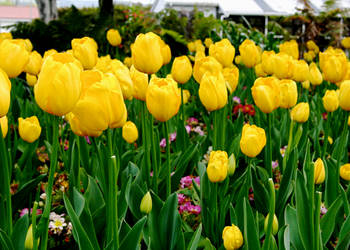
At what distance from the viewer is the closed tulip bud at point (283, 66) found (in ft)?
6.97

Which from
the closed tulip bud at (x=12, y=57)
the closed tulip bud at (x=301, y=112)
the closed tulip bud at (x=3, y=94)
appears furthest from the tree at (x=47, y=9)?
the closed tulip bud at (x=3, y=94)

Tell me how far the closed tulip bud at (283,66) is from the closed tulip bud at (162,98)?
0.96 m

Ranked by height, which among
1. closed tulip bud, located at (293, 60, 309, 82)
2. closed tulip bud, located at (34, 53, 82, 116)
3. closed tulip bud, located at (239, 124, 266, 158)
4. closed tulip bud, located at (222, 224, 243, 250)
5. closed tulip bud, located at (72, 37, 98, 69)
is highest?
closed tulip bud, located at (34, 53, 82, 116)

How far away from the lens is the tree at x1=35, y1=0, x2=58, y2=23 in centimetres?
977

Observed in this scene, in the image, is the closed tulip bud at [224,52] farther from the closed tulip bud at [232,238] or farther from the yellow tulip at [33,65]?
the closed tulip bud at [232,238]

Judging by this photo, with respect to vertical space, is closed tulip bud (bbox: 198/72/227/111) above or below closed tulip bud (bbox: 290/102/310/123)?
above

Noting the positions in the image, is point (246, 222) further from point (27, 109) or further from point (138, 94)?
point (27, 109)

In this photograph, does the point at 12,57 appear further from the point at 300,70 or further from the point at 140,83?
the point at 300,70

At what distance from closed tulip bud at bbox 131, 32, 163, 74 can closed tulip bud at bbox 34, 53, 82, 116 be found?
632 millimetres

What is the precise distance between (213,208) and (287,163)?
1.18ft

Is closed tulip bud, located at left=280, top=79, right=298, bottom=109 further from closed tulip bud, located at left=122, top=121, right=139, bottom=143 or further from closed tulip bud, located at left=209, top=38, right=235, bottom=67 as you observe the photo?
closed tulip bud, located at left=122, top=121, right=139, bottom=143

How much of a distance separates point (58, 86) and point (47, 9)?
975cm

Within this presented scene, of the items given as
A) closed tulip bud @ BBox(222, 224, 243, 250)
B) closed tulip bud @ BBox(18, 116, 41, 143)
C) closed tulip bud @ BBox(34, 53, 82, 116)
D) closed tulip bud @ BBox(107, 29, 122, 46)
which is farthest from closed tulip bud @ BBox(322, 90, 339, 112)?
closed tulip bud @ BBox(107, 29, 122, 46)

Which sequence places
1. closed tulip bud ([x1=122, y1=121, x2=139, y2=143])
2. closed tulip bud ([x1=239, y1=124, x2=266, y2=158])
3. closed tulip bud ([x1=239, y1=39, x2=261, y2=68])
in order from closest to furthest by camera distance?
closed tulip bud ([x1=239, y1=124, x2=266, y2=158]) → closed tulip bud ([x1=122, y1=121, x2=139, y2=143]) → closed tulip bud ([x1=239, y1=39, x2=261, y2=68])
